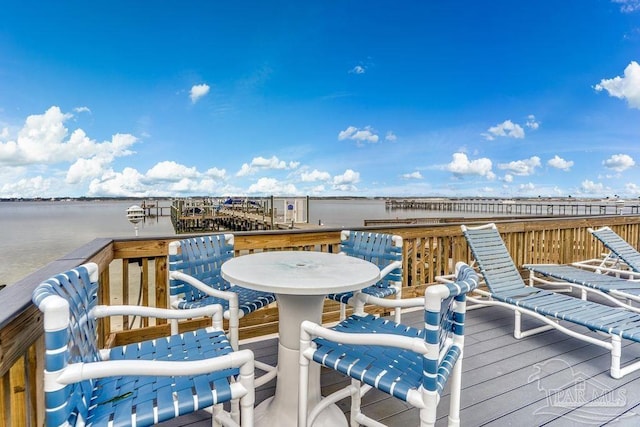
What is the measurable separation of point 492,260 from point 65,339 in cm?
351

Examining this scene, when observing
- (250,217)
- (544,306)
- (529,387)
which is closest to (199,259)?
(529,387)

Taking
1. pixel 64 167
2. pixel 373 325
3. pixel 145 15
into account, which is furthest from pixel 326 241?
pixel 64 167

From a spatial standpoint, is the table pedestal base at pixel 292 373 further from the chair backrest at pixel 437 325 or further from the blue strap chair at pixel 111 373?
the chair backrest at pixel 437 325

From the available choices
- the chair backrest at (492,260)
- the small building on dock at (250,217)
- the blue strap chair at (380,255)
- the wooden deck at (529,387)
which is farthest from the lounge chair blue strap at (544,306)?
the small building on dock at (250,217)

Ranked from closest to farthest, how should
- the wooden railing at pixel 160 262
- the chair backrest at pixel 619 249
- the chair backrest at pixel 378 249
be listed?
the wooden railing at pixel 160 262 → the chair backrest at pixel 378 249 → the chair backrest at pixel 619 249

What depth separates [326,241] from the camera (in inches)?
130

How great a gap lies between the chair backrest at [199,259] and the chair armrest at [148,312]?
0.55 m

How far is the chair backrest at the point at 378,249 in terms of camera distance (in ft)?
8.78

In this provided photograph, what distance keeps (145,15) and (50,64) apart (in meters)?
5.45

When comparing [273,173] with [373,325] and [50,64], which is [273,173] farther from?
[373,325]

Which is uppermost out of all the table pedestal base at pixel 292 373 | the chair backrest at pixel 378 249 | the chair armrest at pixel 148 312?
the chair backrest at pixel 378 249

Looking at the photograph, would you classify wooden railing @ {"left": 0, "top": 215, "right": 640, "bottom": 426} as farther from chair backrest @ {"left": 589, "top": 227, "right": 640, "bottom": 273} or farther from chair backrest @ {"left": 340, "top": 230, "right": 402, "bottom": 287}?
chair backrest @ {"left": 589, "top": 227, "right": 640, "bottom": 273}

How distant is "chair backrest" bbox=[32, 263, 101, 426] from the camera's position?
921 millimetres

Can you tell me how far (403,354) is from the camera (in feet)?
5.02
